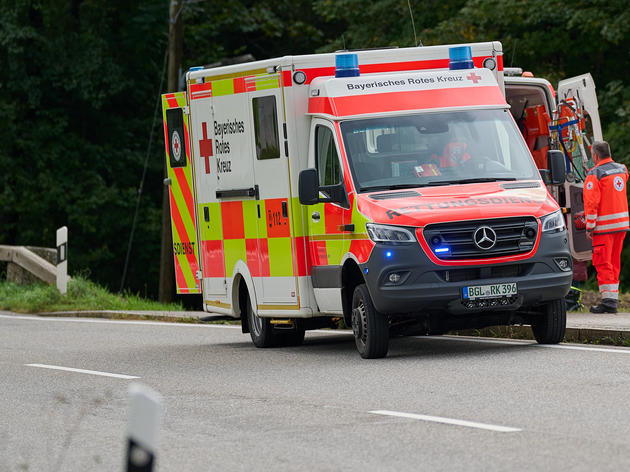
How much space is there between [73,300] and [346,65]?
10.8m

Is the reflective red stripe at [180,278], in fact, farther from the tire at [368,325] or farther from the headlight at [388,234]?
the headlight at [388,234]

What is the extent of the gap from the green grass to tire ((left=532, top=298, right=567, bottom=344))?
9.86 metres

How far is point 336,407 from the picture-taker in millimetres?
9352

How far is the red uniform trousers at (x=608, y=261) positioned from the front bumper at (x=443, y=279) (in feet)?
10.6

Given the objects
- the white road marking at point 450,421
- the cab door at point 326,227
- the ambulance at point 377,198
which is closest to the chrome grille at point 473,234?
the ambulance at point 377,198

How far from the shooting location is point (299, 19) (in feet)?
134

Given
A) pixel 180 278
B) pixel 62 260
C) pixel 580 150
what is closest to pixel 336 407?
pixel 180 278

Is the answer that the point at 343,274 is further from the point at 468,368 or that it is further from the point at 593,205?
the point at 593,205

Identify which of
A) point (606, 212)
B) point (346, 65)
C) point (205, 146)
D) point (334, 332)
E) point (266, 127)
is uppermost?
point (346, 65)

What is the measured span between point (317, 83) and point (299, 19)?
92.4 feet

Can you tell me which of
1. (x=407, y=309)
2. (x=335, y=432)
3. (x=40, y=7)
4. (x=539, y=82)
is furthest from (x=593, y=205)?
(x=40, y=7)

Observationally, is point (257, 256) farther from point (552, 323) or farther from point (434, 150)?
point (552, 323)

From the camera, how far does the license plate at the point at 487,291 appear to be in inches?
462

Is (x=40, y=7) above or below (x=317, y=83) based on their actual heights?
above
